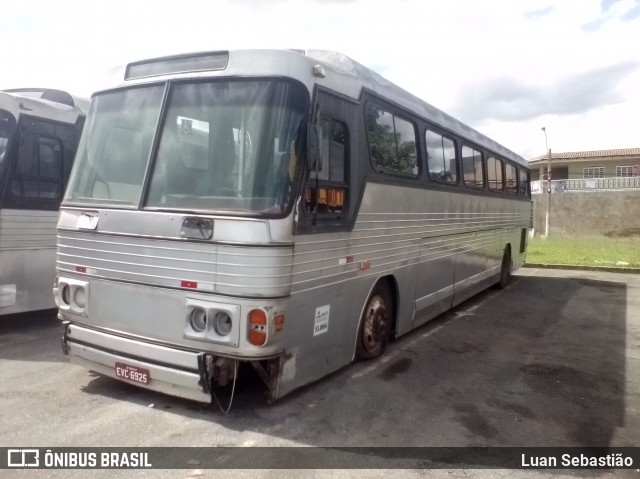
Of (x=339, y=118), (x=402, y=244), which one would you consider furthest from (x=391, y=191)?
(x=339, y=118)

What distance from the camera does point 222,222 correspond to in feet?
13.8

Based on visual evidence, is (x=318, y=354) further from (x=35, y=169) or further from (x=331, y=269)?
(x=35, y=169)

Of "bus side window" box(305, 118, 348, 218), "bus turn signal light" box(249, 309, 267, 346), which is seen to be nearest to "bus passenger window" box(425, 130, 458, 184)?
"bus side window" box(305, 118, 348, 218)

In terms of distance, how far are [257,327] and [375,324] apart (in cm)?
243

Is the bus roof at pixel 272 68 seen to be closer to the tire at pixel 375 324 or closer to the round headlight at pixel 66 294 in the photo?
the round headlight at pixel 66 294

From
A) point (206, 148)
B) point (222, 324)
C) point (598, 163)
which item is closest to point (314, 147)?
point (206, 148)

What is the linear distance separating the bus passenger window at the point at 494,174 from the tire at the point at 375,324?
17.8 feet

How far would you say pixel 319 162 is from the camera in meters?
4.62

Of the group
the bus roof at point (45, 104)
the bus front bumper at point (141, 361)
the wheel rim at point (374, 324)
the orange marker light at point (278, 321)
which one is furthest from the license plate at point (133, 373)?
the bus roof at point (45, 104)

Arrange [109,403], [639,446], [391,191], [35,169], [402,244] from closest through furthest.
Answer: [639,446], [109,403], [391,191], [402,244], [35,169]

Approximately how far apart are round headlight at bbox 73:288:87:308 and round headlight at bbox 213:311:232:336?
1449 mm

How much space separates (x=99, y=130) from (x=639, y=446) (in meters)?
5.47

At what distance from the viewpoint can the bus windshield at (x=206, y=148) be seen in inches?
167

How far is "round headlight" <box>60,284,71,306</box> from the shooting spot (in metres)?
5.00
